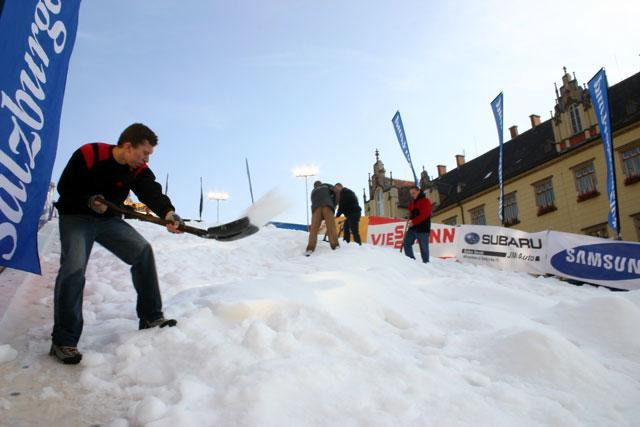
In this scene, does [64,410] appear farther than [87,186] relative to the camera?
No

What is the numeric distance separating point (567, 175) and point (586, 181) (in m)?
1.23

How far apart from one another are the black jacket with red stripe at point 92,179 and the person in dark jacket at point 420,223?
22.5 ft

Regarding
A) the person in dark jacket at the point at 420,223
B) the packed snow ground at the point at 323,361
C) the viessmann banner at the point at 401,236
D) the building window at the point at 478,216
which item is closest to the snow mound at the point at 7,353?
Answer: the packed snow ground at the point at 323,361

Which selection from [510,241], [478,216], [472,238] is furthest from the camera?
[478,216]

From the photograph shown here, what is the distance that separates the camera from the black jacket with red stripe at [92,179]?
2955mm

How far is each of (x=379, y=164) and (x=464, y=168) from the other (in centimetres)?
834

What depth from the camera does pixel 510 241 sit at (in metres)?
13.4

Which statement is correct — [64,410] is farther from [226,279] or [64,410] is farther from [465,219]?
[465,219]

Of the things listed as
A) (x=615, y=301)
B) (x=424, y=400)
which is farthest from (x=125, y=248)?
(x=615, y=301)

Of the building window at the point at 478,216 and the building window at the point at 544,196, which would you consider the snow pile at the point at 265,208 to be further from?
the building window at the point at 478,216

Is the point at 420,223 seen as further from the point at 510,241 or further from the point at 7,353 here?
the point at 7,353

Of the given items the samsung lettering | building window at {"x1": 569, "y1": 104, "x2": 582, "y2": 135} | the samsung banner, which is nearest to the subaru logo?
the samsung banner

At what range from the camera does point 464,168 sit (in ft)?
127

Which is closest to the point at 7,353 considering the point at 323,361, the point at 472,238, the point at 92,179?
the point at 92,179
